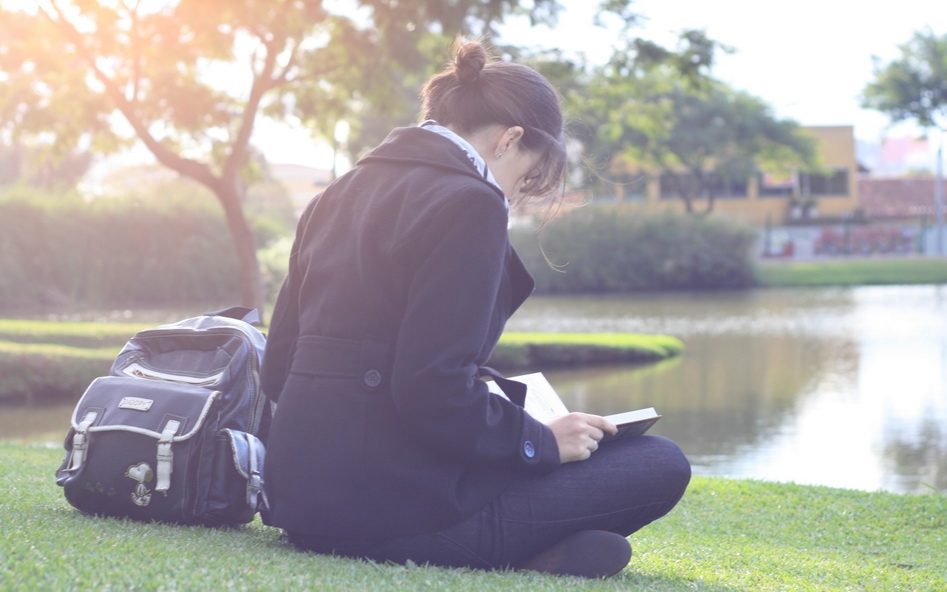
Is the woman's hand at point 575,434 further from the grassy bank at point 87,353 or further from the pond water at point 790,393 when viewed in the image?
the grassy bank at point 87,353

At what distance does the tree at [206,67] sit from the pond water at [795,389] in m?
4.58

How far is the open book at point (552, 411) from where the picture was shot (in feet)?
8.57

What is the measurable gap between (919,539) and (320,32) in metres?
11.2

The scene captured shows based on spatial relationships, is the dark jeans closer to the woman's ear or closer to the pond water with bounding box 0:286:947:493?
the woman's ear

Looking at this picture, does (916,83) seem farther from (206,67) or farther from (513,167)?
(513,167)

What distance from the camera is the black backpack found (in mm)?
2594

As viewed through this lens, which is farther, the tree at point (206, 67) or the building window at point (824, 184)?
the building window at point (824, 184)

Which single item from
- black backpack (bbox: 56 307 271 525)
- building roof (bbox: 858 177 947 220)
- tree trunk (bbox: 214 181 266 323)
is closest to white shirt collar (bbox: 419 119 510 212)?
black backpack (bbox: 56 307 271 525)

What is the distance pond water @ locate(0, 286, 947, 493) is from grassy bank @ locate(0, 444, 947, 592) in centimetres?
87

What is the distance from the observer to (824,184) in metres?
45.3

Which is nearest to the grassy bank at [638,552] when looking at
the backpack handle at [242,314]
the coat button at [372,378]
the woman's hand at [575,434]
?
the woman's hand at [575,434]

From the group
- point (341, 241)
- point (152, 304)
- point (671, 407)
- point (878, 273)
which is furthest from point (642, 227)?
point (341, 241)

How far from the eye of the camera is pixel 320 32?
44.8 ft

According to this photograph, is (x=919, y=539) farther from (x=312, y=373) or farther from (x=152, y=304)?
(x=152, y=304)
